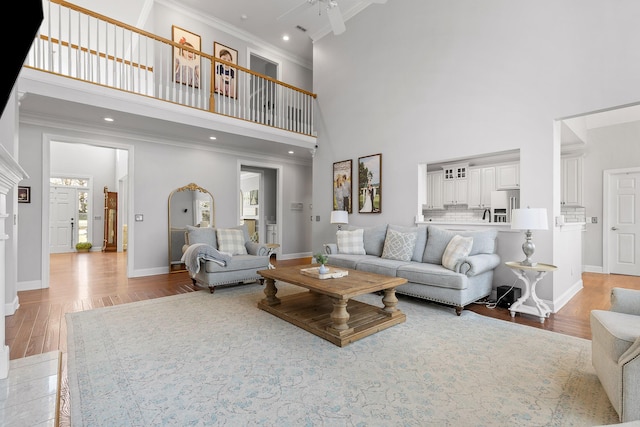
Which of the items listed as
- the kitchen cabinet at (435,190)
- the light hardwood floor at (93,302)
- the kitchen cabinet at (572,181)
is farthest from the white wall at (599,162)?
the kitchen cabinet at (435,190)

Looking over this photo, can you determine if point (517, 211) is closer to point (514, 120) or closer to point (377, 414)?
point (514, 120)

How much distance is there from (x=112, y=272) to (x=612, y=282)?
9025mm

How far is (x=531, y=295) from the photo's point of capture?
11.2ft

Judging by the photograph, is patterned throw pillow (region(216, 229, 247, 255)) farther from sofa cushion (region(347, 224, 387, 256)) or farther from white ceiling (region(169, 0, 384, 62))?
white ceiling (region(169, 0, 384, 62))

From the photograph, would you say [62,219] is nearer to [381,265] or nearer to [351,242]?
[351,242]

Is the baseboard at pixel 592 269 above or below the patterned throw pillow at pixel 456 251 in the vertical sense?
below

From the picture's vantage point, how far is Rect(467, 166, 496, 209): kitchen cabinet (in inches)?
267

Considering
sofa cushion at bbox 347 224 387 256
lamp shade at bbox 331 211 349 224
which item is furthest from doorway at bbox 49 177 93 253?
sofa cushion at bbox 347 224 387 256

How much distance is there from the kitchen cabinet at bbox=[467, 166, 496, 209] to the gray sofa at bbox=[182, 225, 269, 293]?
16.2ft

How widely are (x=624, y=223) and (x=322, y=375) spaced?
701 centimetres

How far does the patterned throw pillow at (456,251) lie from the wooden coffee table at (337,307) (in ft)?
2.82

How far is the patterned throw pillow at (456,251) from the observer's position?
11.9 ft

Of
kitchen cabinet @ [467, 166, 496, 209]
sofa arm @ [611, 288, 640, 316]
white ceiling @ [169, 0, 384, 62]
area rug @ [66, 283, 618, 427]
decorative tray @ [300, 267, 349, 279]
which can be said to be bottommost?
area rug @ [66, 283, 618, 427]

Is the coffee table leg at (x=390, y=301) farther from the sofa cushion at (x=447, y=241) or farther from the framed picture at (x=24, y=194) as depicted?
the framed picture at (x=24, y=194)
